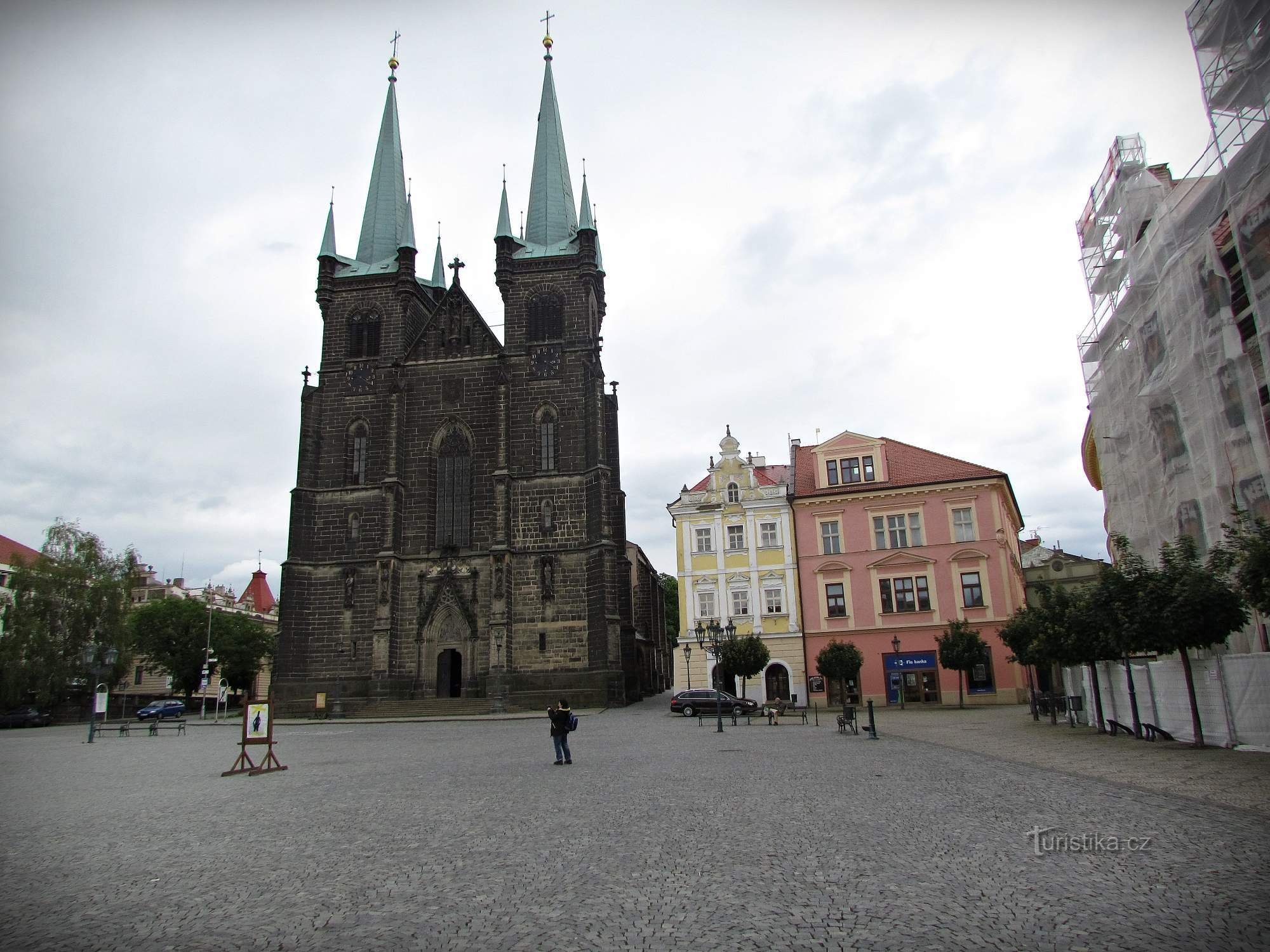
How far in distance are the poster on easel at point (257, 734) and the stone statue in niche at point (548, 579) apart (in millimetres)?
25442

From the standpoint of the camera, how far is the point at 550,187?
54281 millimetres

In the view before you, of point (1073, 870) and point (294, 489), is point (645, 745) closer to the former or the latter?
point (1073, 870)

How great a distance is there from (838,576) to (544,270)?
23780 mm

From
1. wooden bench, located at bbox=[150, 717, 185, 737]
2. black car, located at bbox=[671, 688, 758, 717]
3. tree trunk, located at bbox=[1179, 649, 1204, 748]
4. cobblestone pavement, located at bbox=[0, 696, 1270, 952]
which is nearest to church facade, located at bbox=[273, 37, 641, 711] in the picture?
wooden bench, located at bbox=[150, 717, 185, 737]

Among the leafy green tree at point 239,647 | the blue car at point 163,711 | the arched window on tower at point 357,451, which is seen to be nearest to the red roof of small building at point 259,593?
the leafy green tree at point 239,647

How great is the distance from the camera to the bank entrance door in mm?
40375

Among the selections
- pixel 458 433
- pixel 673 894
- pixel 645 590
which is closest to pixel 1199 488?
pixel 673 894

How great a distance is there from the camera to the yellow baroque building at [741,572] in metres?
42.4

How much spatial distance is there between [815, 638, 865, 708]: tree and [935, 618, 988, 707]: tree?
3560 mm

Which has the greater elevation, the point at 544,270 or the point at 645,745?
the point at 544,270

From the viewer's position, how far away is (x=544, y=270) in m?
49.7

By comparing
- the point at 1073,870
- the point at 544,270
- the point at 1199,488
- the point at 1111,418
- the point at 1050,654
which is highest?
the point at 544,270

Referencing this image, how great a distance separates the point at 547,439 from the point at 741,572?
12.6 meters

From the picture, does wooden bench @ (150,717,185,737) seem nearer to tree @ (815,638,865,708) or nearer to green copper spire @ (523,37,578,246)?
tree @ (815,638,865,708)
